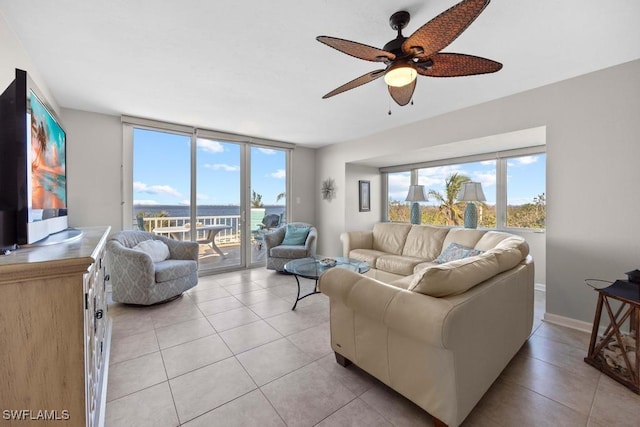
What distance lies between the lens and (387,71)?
164 centimetres

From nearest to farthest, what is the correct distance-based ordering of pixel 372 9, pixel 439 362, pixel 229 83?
pixel 439 362, pixel 372 9, pixel 229 83

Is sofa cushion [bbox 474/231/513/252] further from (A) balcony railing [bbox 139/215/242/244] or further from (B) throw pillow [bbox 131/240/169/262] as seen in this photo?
(B) throw pillow [bbox 131/240/169/262]

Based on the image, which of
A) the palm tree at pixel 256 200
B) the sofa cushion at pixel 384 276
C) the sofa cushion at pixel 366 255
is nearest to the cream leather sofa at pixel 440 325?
the sofa cushion at pixel 384 276

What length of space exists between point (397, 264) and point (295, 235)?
1909 mm

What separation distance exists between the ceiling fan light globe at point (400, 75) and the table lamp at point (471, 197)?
2500 mm

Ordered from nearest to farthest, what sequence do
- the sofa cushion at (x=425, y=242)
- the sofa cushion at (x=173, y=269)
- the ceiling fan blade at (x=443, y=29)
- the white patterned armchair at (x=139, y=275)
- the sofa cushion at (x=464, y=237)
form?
the ceiling fan blade at (x=443, y=29) < the white patterned armchair at (x=139, y=275) < the sofa cushion at (x=173, y=269) < the sofa cushion at (x=464, y=237) < the sofa cushion at (x=425, y=242)

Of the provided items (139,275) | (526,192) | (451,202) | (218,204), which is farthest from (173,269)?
(526,192)

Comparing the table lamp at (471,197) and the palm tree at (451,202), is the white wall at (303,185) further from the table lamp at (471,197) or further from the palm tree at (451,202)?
the table lamp at (471,197)

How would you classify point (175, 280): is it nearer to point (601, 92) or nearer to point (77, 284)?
point (77, 284)

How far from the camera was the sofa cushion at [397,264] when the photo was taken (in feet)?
11.3

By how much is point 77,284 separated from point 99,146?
3.47 meters

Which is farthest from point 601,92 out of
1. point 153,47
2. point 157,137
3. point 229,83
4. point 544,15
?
point 157,137

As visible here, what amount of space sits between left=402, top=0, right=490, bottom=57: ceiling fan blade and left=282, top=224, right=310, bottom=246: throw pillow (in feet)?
11.6

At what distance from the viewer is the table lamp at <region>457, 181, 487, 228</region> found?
359 centimetres
